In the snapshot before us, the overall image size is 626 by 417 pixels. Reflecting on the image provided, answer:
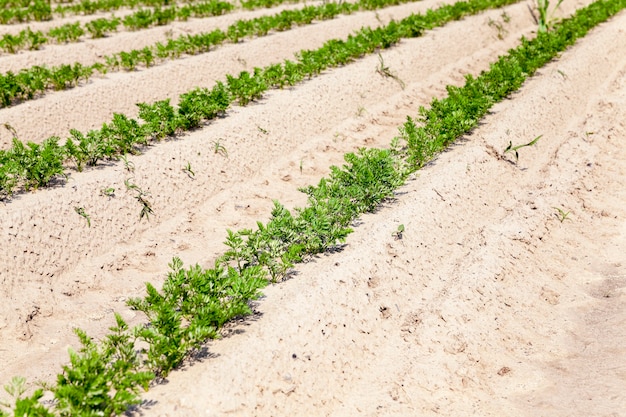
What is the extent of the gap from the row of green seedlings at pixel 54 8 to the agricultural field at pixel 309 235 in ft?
5.02

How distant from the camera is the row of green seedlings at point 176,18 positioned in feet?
35.9

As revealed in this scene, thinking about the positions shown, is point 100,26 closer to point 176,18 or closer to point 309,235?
point 176,18

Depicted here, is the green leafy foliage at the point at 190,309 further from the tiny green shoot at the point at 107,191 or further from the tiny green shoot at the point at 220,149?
the tiny green shoot at the point at 220,149

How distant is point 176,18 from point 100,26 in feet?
8.30

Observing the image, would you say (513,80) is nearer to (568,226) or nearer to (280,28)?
(568,226)

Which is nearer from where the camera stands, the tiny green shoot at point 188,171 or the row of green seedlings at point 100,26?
the tiny green shoot at point 188,171

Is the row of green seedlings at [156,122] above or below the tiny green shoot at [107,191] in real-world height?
above

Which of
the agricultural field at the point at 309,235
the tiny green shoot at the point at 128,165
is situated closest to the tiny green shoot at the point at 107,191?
the agricultural field at the point at 309,235

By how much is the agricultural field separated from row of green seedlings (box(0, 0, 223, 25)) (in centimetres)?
153

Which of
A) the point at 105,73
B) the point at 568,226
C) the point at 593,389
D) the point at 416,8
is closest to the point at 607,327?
the point at 593,389

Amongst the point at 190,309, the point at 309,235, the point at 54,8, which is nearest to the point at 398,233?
the point at 309,235

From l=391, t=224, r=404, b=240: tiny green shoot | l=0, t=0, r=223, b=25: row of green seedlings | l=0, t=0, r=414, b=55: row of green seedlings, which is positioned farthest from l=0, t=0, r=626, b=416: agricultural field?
l=0, t=0, r=223, b=25: row of green seedlings

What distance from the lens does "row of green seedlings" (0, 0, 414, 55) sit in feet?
35.9

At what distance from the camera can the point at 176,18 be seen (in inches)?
551
